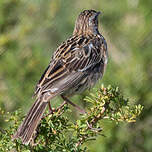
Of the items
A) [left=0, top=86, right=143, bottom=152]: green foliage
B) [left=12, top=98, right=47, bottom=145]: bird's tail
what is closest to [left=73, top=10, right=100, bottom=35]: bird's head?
[left=12, top=98, right=47, bottom=145]: bird's tail

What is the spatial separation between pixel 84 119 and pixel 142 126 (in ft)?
9.51

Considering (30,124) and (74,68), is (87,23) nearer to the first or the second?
(74,68)

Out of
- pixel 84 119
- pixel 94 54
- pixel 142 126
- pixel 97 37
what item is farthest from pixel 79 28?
pixel 84 119

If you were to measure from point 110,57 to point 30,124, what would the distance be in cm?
326

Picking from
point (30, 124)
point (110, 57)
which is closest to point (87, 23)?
point (110, 57)

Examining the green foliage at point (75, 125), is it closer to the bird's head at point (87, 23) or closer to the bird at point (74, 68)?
the bird at point (74, 68)

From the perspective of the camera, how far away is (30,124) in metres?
3.78

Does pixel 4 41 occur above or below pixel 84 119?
above

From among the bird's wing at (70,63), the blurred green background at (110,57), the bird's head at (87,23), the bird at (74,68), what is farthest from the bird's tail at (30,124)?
the bird's head at (87,23)

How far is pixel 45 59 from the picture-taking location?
7152 mm

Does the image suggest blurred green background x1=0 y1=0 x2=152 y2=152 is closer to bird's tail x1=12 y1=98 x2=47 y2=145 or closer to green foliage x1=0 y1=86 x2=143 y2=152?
bird's tail x1=12 y1=98 x2=47 y2=145

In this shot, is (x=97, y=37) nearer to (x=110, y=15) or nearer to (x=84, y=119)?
(x=110, y=15)

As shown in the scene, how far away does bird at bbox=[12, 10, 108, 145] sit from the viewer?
15.1ft

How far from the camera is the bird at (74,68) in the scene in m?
4.59
